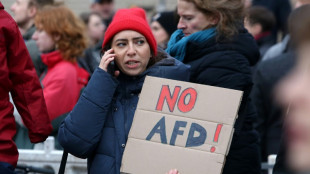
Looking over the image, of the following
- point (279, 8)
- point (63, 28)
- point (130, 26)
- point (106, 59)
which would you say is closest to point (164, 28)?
point (63, 28)

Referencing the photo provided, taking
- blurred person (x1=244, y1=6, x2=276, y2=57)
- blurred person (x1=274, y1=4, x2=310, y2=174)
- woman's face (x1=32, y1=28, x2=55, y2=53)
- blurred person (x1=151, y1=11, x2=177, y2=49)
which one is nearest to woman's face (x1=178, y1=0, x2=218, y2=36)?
woman's face (x1=32, y1=28, x2=55, y2=53)

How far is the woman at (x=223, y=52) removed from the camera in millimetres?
4160

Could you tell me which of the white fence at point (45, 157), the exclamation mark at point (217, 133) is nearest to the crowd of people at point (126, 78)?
the exclamation mark at point (217, 133)

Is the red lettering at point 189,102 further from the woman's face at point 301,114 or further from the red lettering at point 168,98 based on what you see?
the woman's face at point 301,114

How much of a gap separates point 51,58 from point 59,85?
0.29m

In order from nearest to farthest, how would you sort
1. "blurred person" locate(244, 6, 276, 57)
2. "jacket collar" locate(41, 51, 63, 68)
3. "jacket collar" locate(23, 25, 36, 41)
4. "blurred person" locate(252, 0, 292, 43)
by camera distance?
"jacket collar" locate(41, 51, 63, 68) → "jacket collar" locate(23, 25, 36, 41) → "blurred person" locate(244, 6, 276, 57) → "blurred person" locate(252, 0, 292, 43)

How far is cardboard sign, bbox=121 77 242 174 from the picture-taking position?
10.8ft

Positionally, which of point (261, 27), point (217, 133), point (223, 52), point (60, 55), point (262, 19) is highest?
point (262, 19)

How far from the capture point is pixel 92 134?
356cm

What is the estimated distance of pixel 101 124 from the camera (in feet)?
11.8

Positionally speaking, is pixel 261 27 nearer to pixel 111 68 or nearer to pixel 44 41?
pixel 44 41

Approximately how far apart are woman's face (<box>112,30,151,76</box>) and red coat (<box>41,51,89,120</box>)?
86.0 inches

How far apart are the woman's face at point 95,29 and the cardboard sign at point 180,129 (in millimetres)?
6657

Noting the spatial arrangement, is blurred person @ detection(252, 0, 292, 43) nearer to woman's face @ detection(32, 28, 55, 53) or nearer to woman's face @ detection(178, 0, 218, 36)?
woman's face @ detection(32, 28, 55, 53)
